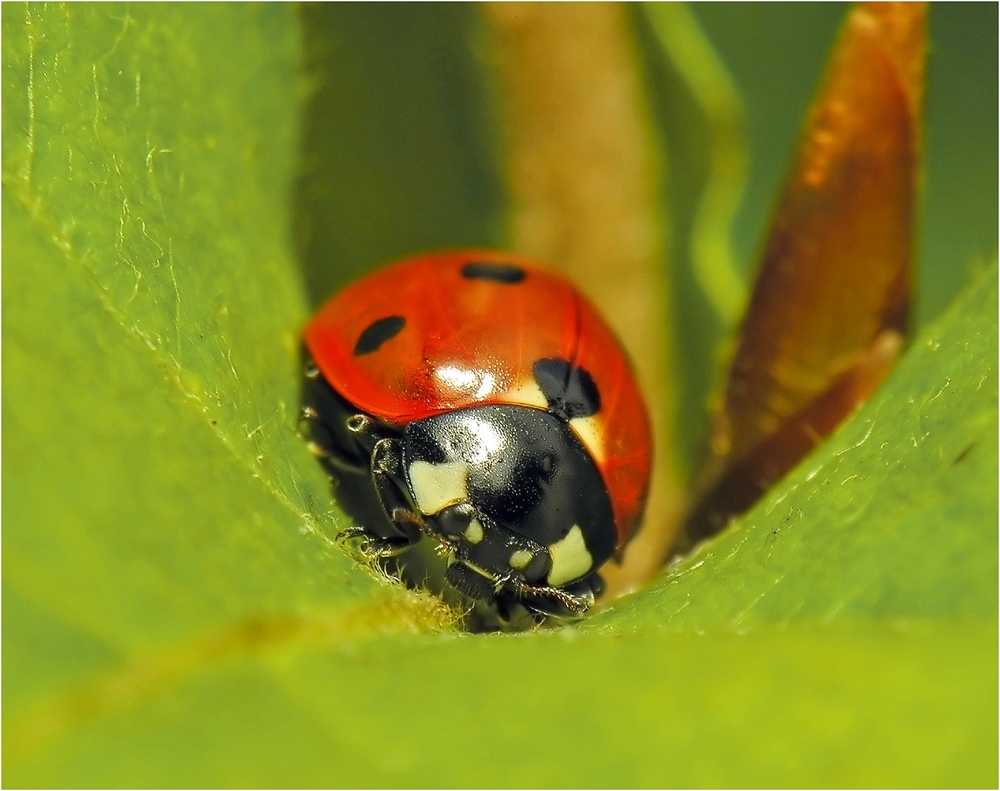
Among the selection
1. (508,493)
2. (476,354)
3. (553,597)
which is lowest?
(553,597)

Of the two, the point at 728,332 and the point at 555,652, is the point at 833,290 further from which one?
the point at 555,652

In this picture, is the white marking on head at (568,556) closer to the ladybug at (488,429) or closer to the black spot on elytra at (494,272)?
the ladybug at (488,429)

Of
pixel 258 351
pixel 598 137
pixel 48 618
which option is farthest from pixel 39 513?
pixel 598 137

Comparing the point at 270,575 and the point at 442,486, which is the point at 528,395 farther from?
the point at 270,575

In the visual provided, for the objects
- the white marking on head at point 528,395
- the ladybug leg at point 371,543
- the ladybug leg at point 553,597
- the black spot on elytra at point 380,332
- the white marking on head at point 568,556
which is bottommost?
the ladybug leg at point 553,597

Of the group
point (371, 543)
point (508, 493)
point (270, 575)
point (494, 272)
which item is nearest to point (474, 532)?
point (508, 493)

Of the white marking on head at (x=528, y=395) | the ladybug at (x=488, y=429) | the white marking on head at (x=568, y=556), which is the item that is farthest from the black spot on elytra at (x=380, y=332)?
the white marking on head at (x=568, y=556)
